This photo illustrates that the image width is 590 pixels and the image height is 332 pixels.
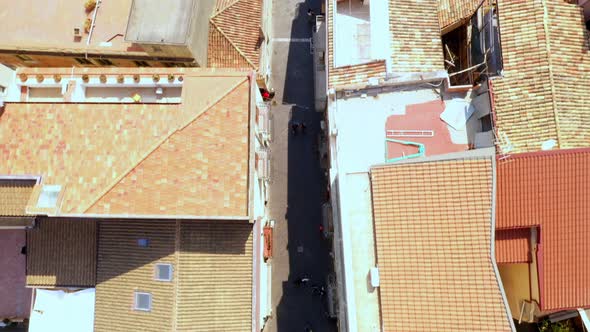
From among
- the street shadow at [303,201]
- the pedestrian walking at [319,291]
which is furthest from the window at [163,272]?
the pedestrian walking at [319,291]

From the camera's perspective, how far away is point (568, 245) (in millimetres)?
21172

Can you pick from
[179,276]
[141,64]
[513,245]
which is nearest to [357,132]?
[513,245]

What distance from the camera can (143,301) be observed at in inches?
920

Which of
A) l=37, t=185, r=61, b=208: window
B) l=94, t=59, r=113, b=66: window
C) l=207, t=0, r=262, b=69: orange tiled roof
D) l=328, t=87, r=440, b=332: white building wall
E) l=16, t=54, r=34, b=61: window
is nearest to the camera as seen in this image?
l=37, t=185, r=61, b=208: window

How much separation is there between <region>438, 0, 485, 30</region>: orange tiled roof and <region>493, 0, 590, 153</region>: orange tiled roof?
338cm

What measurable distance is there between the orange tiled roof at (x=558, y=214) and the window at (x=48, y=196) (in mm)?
25305

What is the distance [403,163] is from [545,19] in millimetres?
13585

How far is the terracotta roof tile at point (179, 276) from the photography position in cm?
2281

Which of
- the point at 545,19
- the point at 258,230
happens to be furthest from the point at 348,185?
the point at 545,19

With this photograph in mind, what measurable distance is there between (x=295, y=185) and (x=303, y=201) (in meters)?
1.62

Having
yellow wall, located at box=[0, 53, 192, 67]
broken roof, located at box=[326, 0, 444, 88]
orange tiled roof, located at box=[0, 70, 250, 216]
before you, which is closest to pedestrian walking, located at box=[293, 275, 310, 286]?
orange tiled roof, located at box=[0, 70, 250, 216]

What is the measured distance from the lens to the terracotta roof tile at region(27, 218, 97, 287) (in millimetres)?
25125

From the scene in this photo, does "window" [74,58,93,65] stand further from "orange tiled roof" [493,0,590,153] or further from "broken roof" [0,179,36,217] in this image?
"orange tiled roof" [493,0,590,153]

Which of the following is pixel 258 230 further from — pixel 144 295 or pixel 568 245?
pixel 568 245
